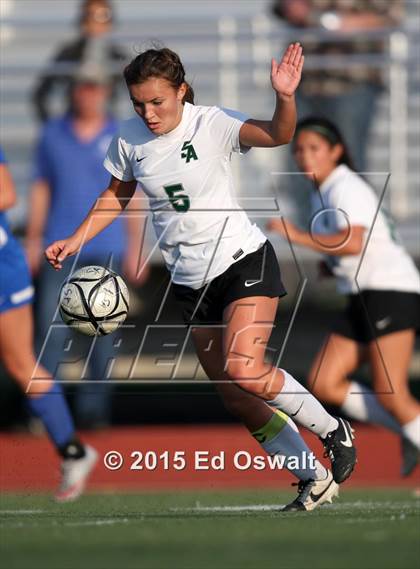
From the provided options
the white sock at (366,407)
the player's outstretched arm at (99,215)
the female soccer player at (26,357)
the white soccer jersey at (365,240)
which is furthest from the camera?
the white sock at (366,407)

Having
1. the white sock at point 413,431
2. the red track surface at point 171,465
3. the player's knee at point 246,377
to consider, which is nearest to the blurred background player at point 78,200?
the red track surface at point 171,465

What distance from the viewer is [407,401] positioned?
967 cm

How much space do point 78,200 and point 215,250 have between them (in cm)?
444

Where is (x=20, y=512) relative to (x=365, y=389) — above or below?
above

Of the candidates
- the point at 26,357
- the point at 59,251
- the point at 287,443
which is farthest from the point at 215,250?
the point at 26,357

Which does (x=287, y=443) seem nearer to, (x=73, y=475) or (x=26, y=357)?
(x=73, y=475)

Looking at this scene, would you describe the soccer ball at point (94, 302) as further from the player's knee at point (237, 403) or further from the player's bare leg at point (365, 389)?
the player's bare leg at point (365, 389)

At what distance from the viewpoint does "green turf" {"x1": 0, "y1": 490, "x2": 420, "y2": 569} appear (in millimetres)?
6500

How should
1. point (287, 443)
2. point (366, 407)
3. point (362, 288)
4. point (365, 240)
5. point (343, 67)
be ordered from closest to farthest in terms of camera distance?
point (287, 443), point (365, 240), point (362, 288), point (366, 407), point (343, 67)

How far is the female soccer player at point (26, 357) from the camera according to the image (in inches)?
364

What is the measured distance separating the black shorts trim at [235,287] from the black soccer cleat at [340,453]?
0.75 meters

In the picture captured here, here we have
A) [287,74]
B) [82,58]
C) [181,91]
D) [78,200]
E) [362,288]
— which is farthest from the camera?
[82,58]

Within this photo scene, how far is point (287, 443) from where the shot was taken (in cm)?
746

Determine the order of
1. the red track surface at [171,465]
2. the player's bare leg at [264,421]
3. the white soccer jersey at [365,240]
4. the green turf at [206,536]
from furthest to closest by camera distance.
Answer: the red track surface at [171,465]
the white soccer jersey at [365,240]
the player's bare leg at [264,421]
the green turf at [206,536]
